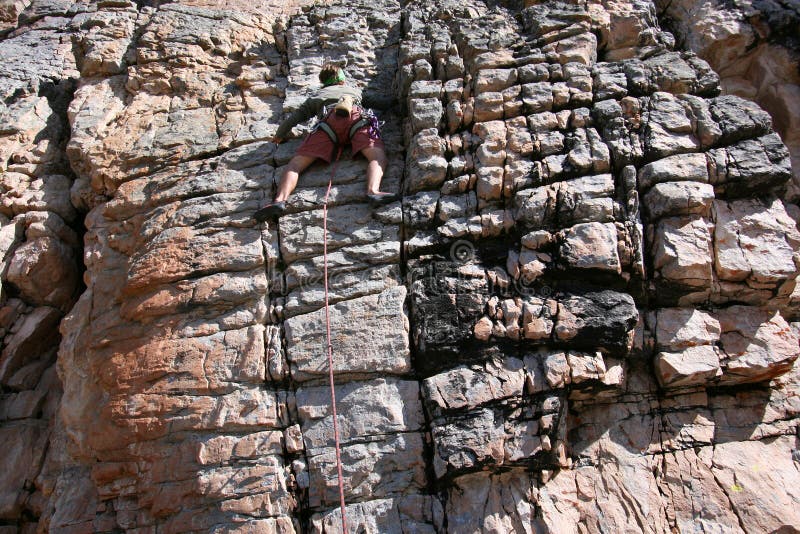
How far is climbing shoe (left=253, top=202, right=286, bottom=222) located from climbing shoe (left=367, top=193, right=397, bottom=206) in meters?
0.85

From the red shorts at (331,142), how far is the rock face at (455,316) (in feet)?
0.58

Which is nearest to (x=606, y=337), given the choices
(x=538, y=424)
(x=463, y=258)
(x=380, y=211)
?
(x=538, y=424)

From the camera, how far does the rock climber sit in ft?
18.9

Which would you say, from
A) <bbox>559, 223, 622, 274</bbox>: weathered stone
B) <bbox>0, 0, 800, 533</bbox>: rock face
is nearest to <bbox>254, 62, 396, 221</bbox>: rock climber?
<bbox>0, 0, 800, 533</bbox>: rock face

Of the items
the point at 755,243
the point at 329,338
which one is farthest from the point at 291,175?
the point at 755,243

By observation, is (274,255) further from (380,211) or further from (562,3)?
(562,3)

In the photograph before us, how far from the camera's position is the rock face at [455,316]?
4.64 metres

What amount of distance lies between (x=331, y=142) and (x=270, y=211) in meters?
1.04

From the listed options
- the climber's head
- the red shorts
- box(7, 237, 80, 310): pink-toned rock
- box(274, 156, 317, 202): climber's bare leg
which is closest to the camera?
box(274, 156, 317, 202): climber's bare leg

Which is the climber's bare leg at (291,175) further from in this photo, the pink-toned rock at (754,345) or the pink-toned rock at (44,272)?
the pink-toned rock at (754,345)

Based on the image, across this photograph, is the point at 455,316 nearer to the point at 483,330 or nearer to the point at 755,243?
the point at 483,330

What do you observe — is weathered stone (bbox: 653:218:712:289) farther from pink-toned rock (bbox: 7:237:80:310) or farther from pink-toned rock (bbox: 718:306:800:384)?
pink-toned rock (bbox: 7:237:80:310)

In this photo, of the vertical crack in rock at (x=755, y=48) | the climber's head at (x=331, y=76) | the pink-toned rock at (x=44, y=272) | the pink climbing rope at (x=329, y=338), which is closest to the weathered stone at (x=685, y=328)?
the pink climbing rope at (x=329, y=338)

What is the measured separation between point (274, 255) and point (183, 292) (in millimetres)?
898
